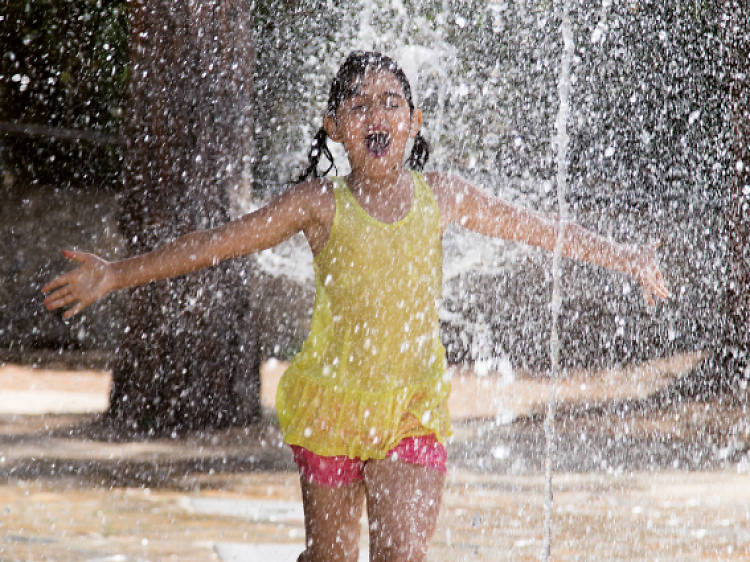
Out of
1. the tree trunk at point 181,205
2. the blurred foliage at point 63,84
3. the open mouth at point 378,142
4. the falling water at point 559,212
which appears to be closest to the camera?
the open mouth at point 378,142

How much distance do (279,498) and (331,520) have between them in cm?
188

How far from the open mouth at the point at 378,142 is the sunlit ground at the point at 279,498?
4.97 feet

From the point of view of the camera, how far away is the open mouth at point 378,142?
2.53 meters

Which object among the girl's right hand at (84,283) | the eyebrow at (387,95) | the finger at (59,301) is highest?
Result: the eyebrow at (387,95)

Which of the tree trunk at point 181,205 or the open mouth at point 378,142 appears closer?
the open mouth at point 378,142

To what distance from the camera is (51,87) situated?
1017 centimetres

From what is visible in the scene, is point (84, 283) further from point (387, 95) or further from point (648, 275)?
point (648, 275)

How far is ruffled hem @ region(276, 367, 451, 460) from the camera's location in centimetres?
239

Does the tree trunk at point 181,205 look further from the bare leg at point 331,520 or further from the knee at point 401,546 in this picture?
the knee at point 401,546

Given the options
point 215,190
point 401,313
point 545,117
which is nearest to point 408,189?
point 401,313

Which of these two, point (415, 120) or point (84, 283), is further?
point (415, 120)

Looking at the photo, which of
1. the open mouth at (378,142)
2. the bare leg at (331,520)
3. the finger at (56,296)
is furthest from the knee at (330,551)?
the open mouth at (378,142)

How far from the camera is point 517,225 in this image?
8.64 ft

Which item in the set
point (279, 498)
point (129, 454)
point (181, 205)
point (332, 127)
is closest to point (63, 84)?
point (181, 205)
